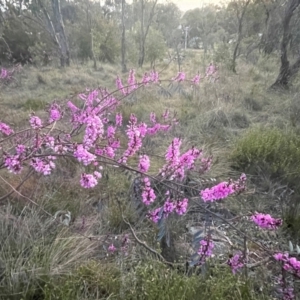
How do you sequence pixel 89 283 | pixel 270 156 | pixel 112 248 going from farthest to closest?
pixel 270 156, pixel 112 248, pixel 89 283

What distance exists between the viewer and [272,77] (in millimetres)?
9086

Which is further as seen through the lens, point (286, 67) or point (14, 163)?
point (286, 67)

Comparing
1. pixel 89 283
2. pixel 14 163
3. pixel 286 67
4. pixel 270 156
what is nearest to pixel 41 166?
pixel 14 163

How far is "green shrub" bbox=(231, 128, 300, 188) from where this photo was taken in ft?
10.1

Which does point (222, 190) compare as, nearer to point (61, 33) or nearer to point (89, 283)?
point (89, 283)

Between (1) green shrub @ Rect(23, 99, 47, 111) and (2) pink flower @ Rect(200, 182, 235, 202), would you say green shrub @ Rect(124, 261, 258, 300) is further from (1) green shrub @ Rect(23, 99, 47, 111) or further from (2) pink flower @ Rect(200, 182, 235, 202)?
(1) green shrub @ Rect(23, 99, 47, 111)

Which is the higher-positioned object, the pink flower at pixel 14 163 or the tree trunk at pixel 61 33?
the pink flower at pixel 14 163

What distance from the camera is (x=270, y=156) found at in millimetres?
3291

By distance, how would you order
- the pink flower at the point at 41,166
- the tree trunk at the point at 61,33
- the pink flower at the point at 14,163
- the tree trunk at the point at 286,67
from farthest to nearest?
the tree trunk at the point at 61,33, the tree trunk at the point at 286,67, the pink flower at the point at 41,166, the pink flower at the point at 14,163

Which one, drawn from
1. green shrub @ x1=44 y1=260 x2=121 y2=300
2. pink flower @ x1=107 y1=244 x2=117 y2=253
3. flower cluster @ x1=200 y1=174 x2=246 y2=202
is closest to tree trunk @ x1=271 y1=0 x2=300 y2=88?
flower cluster @ x1=200 y1=174 x2=246 y2=202

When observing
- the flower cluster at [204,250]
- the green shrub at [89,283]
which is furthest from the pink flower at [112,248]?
the flower cluster at [204,250]

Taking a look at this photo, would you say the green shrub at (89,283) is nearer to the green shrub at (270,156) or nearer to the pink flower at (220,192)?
the pink flower at (220,192)

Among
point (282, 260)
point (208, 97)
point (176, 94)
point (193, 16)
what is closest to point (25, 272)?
Result: point (282, 260)

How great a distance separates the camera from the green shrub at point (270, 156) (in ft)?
10.1
